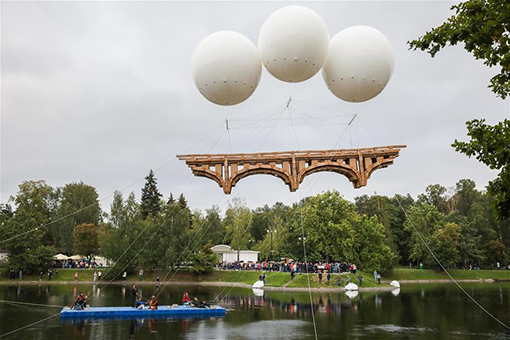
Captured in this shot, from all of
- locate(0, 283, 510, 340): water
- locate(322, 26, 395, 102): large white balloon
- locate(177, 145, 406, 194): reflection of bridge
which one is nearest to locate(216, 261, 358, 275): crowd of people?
locate(0, 283, 510, 340): water

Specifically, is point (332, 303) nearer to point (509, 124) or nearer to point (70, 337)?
point (70, 337)

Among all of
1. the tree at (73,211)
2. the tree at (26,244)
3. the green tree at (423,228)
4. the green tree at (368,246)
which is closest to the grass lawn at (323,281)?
the green tree at (368,246)

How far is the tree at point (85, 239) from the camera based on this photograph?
155 feet

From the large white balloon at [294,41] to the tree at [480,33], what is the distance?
1936 millimetres

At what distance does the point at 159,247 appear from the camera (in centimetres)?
3944

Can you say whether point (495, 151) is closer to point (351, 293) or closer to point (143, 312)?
point (143, 312)

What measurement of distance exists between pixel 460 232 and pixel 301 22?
168ft

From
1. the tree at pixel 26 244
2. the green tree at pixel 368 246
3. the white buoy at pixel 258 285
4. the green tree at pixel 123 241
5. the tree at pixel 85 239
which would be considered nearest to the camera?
the white buoy at pixel 258 285

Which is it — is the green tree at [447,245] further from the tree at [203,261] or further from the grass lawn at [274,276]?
the tree at [203,261]

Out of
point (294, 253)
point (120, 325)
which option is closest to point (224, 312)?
point (120, 325)

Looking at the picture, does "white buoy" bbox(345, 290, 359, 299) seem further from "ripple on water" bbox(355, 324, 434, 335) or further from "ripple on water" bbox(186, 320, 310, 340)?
"ripple on water" bbox(186, 320, 310, 340)

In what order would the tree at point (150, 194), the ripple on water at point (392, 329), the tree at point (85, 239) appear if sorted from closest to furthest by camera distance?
the ripple on water at point (392, 329)
the tree at point (85, 239)
the tree at point (150, 194)

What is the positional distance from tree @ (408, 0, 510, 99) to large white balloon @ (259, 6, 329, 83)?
194 centimetres

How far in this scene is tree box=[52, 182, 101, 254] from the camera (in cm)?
5244
